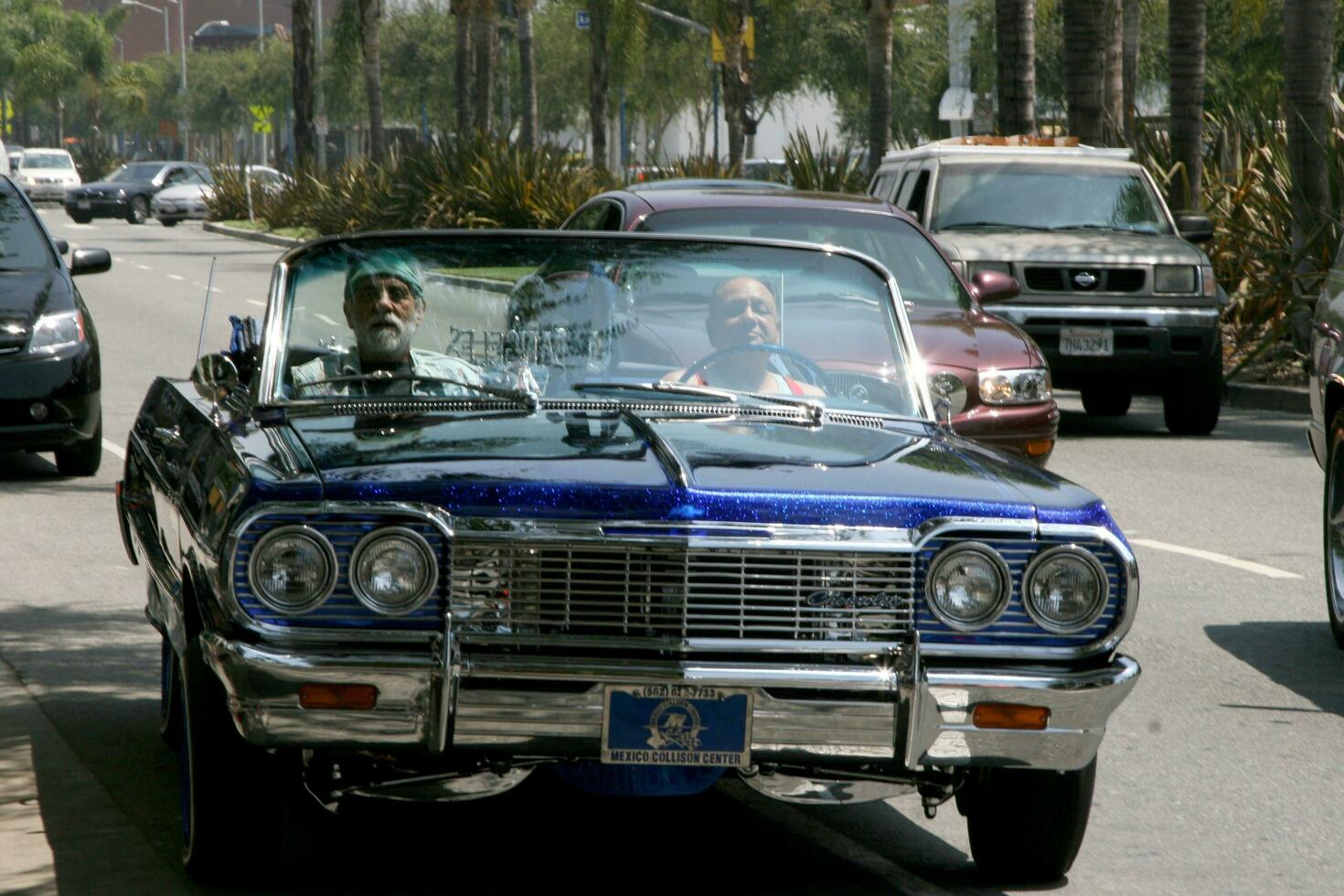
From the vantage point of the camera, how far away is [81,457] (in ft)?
38.5

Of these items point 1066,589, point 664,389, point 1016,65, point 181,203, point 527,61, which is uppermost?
point 527,61

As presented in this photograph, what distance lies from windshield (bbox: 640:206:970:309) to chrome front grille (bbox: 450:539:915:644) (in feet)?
21.6

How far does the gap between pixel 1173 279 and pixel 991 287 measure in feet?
12.8

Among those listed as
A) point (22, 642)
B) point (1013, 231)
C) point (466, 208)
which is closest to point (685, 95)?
point (466, 208)

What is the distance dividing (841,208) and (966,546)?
719 centimetres

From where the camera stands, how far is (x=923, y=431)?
208 inches

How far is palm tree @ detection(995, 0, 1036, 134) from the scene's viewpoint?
21078mm

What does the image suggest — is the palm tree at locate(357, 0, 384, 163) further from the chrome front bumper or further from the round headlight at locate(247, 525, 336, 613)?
the chrome front bumper

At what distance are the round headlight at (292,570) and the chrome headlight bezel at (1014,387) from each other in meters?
6.18

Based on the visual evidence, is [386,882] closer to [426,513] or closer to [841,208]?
[426,513]

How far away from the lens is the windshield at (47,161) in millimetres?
69938

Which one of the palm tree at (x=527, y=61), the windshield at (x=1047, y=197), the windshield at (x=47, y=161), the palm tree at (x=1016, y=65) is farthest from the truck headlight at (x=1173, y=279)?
the windshield at (x=47, y=161)

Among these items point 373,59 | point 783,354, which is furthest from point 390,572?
point 373,59

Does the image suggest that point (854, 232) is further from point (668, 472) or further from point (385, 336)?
point (668, 472)
